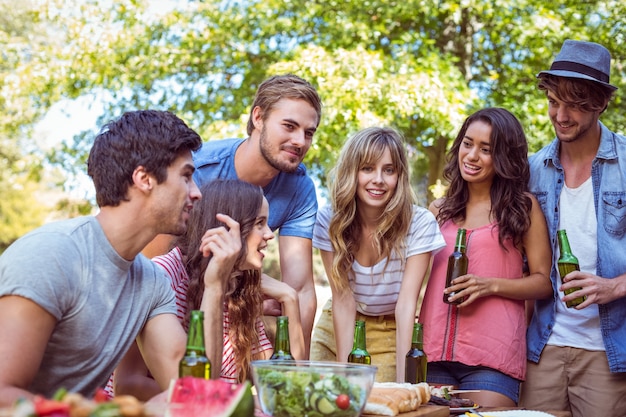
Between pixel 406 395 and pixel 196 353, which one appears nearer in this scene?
pixel 196 353

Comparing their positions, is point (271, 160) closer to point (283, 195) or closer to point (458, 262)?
point (283, 195)

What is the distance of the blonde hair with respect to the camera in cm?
391

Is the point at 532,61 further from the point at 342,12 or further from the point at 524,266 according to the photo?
the point at 524,266

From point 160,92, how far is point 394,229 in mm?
7689

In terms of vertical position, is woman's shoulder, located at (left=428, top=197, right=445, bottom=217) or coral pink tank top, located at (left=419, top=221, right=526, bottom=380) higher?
woman's shoulder, located at (left=428, top=197, right=445, bottom=217)

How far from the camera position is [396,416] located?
2486 millimetres

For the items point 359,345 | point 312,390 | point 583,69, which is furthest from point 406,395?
point 583,69

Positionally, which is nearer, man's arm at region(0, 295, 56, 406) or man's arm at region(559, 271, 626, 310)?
man's arm at region(0, 295, 56, 406)

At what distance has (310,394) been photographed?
1.96 metres

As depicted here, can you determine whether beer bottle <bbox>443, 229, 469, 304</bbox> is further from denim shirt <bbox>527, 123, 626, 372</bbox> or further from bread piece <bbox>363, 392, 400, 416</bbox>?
bread piece <bbox>363, 392, 400, 416</bbox>

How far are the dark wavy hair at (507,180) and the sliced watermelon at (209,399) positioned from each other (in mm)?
2467

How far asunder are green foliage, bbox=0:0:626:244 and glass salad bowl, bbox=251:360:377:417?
6.85 m

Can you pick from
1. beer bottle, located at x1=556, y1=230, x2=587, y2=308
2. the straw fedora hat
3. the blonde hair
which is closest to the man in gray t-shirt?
the blonde hair

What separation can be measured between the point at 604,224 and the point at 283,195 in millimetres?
1716
